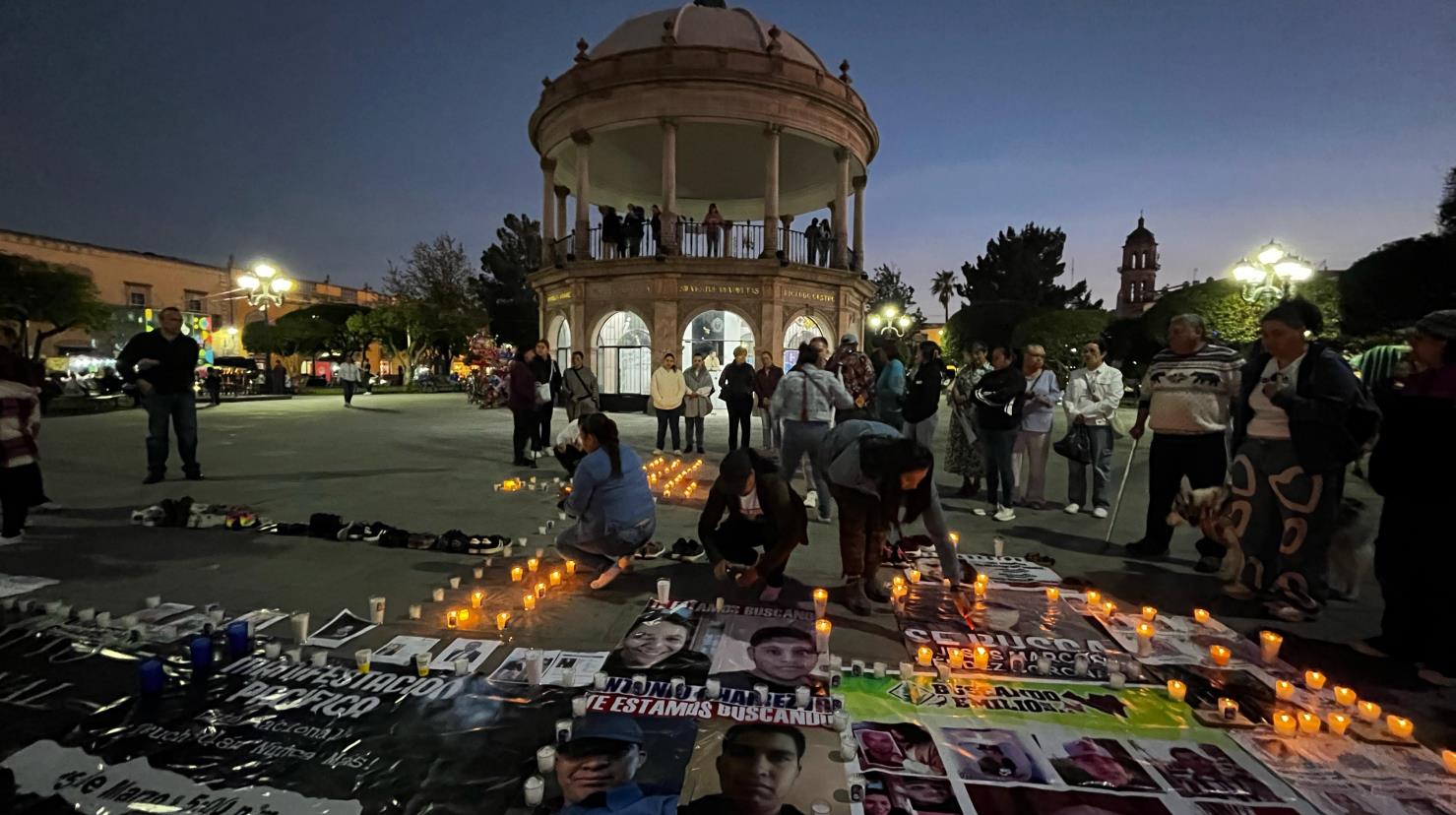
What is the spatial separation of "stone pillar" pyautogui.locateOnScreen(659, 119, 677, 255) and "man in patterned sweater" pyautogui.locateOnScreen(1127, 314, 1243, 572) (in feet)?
57.5

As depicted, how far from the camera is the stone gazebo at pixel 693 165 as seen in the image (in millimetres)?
21156

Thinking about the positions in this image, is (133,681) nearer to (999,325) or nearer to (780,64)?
(780,64)

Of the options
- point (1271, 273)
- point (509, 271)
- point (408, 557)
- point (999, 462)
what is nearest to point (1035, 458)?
point (999, 462)

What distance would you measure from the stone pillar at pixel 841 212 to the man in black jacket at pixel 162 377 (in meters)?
19.3

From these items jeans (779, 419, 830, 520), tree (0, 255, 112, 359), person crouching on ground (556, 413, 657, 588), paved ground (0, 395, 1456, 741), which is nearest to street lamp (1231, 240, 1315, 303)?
paved ground (0, 395, 1456, 741)

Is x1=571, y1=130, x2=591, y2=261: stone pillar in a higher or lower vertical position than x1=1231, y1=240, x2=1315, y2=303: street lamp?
higher

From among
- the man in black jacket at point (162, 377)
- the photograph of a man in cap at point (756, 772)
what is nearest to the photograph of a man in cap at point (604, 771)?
the photograph of a man in cap at point (756, 772)

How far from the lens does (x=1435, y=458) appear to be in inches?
137

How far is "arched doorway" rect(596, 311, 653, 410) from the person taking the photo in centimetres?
2248

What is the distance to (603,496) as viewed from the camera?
15.5 feet

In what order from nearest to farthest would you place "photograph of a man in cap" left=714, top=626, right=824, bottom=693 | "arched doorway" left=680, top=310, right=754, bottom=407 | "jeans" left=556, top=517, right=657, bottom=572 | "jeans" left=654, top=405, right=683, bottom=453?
"photograph of a man in cap" left=714, top=626, right=824, bottom=693 < "jeans" left=556, top=517, right=657, bottom=572 < "jeans" left=654, top=405, right=683, bottom=453 < "arched doorway" left=680, top=310, right=754, bottom=407

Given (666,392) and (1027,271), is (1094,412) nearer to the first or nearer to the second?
(666,392)

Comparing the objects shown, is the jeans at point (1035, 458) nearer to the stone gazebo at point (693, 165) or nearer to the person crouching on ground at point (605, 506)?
the person crouching on ground at point (605, 506)

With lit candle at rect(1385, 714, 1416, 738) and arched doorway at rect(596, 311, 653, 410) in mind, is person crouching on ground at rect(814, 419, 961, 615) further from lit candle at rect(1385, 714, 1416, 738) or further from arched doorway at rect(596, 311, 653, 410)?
arched doorway at rect(596, 311, 653, 410)
